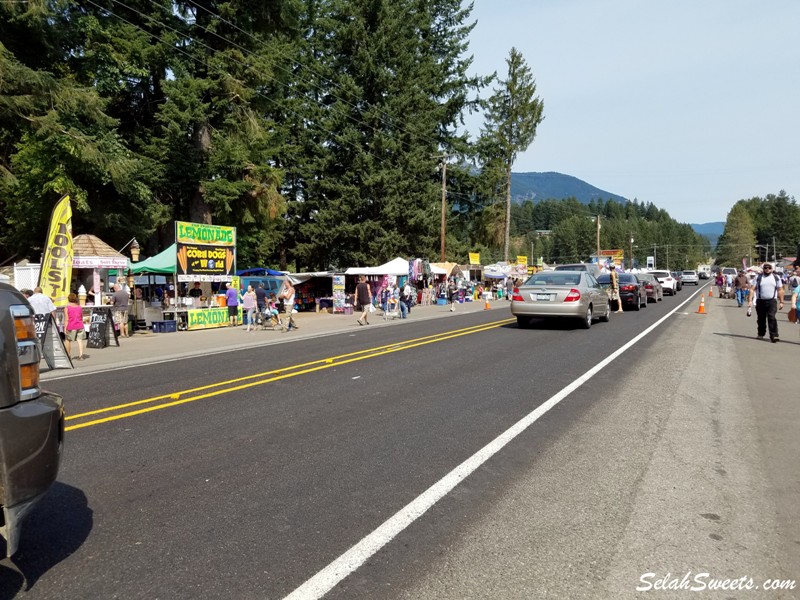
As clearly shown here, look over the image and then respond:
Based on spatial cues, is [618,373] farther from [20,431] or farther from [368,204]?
[368,204]

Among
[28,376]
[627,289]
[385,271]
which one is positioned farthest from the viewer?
[385,271]

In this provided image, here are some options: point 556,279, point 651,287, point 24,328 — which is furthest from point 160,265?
point 651,287

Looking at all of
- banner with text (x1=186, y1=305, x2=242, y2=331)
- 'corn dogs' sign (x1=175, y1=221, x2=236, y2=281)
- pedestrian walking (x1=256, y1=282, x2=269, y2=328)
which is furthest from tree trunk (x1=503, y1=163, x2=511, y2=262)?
banner with text (x1=186, y1=305, x2=242, y2=331)

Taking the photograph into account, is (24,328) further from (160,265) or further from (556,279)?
(160,265)

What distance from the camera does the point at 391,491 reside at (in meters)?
4.42

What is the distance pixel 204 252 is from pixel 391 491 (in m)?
19.6

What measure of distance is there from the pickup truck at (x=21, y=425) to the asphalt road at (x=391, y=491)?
0.54 m

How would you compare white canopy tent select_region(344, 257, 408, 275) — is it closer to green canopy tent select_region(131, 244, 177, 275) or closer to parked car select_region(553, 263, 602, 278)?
parked car select_region(553, 263, 602, 278)

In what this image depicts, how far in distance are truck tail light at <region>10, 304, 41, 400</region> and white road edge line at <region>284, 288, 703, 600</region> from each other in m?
1.70

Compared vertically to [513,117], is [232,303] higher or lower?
lower

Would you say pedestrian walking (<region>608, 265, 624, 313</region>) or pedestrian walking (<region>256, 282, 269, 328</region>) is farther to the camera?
pedestrian walking (<region>608, 265, 624, 313</region>)

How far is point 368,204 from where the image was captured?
47.1m

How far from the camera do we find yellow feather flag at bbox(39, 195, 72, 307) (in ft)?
47.5

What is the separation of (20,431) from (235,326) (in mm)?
20527
